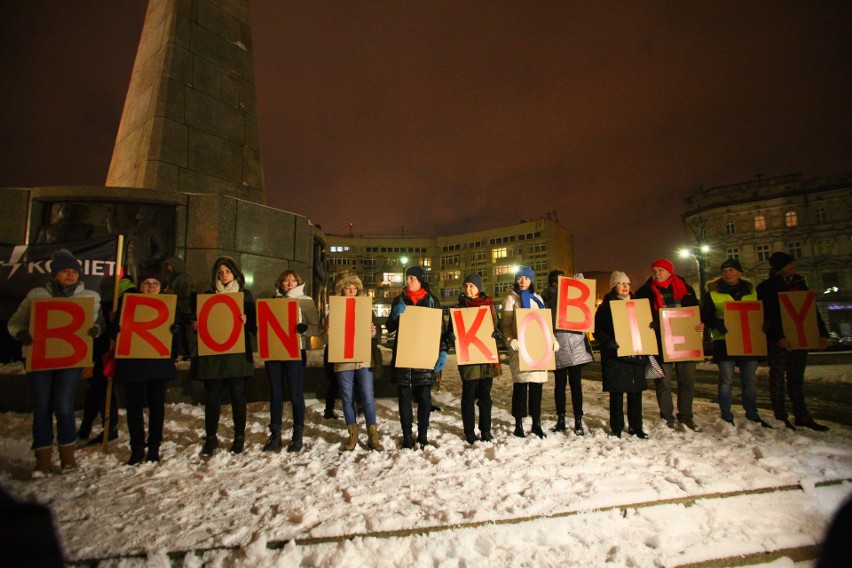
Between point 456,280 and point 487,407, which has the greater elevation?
point 456,280

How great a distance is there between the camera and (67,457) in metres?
4.03

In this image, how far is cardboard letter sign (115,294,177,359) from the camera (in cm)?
438

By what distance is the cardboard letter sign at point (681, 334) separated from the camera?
210 inches

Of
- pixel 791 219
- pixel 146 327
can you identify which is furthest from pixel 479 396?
pixel 791 219

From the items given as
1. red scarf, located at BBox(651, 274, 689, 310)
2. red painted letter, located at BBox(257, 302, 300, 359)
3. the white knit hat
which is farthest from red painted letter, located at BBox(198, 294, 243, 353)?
red scarf, located at BBox(651, 274, 689, 310)

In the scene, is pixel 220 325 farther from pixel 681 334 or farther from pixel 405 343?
pixel 681 334

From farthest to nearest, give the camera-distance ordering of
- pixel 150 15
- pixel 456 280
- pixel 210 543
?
pixel 456 280, pixel 150 15, pixel 210 543

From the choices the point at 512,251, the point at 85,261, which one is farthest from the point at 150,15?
the point at 512,251

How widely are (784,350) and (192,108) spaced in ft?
34.3

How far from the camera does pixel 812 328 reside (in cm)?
544

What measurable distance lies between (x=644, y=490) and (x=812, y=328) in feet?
12.7

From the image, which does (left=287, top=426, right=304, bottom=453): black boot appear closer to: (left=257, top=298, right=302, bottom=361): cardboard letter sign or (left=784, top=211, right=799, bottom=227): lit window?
(left=257, top=298, right=302, bottom=361): cardboard letter sign

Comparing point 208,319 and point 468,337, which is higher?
point 208,319

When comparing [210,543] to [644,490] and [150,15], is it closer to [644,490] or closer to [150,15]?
[644,490]
